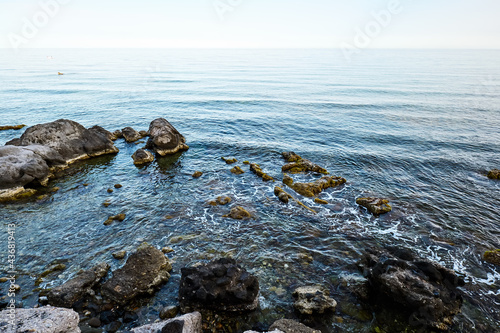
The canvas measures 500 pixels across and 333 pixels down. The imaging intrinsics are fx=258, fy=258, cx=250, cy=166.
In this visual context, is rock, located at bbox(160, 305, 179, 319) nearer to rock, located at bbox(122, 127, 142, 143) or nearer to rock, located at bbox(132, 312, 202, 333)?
rock, located at bbox(132, 312, 202, 333)

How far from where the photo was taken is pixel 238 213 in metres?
16.5

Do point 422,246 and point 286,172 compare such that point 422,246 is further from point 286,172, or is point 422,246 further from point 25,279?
point 25,279

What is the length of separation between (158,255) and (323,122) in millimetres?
32576

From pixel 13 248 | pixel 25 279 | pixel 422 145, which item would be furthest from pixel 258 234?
pixel 422 145

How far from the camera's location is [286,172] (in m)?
23.1

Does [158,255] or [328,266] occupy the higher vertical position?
[158,255]

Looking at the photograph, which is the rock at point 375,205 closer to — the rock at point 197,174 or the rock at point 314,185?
the rock at point 314,185

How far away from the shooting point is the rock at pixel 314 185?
759 inches

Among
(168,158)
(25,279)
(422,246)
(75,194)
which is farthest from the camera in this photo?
(168,158)

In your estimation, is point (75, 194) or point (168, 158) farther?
point (168, 158)

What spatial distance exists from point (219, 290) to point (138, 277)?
12.1 ft

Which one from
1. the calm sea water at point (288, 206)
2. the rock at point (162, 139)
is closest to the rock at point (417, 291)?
the calm sea water at point (288, 206)

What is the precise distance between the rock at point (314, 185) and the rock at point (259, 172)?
4.63 feet

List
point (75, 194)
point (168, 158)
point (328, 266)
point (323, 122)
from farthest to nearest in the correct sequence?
point (323, 122) → point (168, 158) → point (75, 194) → point (328, 266)
